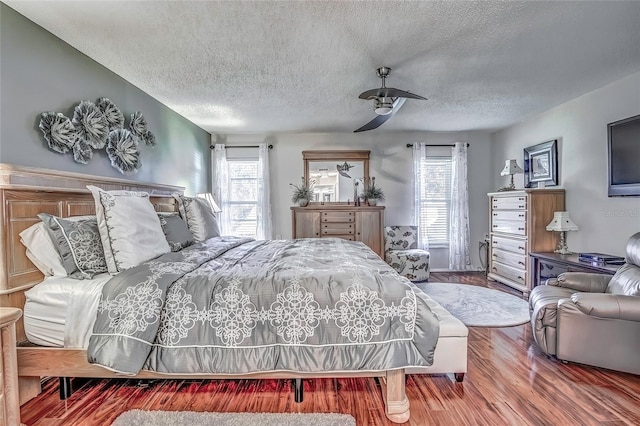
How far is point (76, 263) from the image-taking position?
6.65 ft

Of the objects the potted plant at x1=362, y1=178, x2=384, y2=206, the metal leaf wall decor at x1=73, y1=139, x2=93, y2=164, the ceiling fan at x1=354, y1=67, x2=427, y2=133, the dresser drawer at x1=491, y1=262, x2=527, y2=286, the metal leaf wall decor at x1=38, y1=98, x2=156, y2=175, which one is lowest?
the dresser drawer at x1=491, y1=262, x2=527, y2=286

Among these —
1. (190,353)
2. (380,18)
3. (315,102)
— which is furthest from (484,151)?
(190,353)

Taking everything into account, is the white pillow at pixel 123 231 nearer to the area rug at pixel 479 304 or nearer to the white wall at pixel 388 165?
the area rug at pixel 479 304

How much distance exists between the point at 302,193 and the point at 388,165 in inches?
67.2

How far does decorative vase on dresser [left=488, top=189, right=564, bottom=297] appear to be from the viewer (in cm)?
418

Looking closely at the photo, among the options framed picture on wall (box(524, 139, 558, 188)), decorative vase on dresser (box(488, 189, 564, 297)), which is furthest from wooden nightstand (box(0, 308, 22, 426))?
framed picture on wall (box(524, 139, 558, 188))

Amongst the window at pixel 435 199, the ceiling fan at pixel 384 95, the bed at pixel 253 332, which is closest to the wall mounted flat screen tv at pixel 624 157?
the ceiling fan at pixel 384 95

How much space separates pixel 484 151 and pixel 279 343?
5576 millimetres

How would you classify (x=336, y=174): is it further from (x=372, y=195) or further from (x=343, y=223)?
(x=343, y=223)

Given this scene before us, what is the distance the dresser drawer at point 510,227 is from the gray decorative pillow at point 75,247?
4.79 m

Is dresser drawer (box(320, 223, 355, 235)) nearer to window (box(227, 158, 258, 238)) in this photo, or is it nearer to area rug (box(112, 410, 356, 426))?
window (box(227, 158, 258, 238))

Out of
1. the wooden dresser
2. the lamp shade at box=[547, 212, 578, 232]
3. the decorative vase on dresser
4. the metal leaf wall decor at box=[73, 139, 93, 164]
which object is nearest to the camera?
the metal leaf wall decor at box=[73, 139, 93, 164]

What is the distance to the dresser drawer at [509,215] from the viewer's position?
4328 millimetres

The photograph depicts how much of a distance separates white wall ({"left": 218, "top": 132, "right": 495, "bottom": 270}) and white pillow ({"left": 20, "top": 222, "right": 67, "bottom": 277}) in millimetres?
3955
